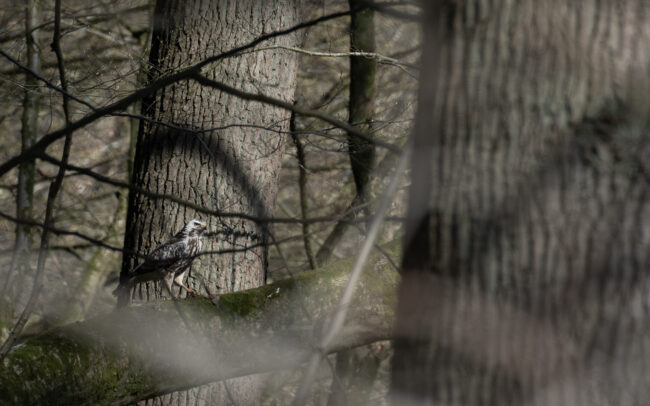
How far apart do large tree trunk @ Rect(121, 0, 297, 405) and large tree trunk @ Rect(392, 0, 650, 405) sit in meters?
2.60

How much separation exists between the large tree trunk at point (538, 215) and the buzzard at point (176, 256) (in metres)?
2.67

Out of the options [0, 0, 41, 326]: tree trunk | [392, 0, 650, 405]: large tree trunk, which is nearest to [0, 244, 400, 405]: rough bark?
[392, 0, 650, 405]: large tree trunk

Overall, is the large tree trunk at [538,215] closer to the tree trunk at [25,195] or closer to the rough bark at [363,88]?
the rough bark at [363,88]

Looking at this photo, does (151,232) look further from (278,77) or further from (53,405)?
(53,405)

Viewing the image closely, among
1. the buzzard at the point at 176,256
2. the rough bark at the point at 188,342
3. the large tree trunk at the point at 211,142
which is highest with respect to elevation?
the large tree trunk at the point at 211,142

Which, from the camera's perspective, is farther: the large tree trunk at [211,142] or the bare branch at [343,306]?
the large tree trunk at [211,142]

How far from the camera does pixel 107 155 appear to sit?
392 inches

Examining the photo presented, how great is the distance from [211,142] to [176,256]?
820mm

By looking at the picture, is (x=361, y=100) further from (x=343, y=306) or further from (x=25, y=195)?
(x=343, y=306)

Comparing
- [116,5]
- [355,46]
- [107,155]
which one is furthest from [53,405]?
[107,155]

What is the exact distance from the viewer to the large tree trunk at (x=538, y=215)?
1.24 meters

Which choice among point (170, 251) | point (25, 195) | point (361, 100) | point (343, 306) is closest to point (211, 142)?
point (170, 251)

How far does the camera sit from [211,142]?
3.89 meters

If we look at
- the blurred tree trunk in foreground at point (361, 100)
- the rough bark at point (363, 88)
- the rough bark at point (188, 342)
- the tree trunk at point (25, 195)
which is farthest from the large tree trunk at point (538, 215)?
the tree trunk at point (25, 195)
